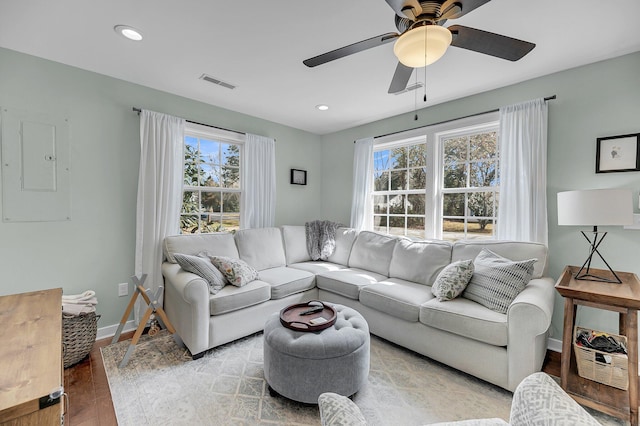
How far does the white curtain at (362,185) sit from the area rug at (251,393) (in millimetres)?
1990

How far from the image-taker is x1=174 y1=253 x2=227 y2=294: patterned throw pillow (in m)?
2.48

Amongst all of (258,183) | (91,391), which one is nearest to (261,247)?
(258,183)

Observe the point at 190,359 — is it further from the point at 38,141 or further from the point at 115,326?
the point at 38,141

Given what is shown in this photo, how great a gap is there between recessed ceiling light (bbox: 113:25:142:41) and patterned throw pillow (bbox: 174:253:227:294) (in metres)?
1.77

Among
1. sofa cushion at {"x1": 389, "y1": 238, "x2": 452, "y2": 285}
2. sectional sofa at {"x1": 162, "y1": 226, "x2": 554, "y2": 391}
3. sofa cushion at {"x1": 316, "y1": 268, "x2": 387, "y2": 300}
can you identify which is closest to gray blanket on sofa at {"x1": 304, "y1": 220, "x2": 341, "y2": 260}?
sectional sofa at {"x1": 162, "y1": 226, "x2": 554, "y2": 391}

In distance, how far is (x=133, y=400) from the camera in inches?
71.2

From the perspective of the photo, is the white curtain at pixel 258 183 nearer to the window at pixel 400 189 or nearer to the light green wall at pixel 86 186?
the light green wall at pixel 86 186

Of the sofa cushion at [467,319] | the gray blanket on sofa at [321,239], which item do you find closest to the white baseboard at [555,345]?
the sofa cushion at [467,319]

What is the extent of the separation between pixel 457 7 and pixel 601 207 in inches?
66.3

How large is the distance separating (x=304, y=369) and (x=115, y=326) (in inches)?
87.4

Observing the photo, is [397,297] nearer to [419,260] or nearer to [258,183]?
[419,260]

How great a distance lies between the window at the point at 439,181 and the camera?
3.02 m

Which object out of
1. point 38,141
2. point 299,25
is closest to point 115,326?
point 38,141

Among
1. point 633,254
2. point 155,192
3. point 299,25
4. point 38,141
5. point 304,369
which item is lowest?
point 304,369
